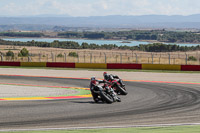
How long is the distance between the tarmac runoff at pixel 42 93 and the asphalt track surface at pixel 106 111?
60.1 inches

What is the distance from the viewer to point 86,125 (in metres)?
12.8

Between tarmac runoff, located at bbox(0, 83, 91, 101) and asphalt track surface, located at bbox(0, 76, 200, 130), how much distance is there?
1.53 metres

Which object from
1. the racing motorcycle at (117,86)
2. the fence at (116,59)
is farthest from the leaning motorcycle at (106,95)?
the fence at (116,59)

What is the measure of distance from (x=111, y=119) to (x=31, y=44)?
120994 millimetres

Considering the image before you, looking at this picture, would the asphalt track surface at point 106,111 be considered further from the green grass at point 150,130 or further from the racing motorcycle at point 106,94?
the green grass at point 150,130

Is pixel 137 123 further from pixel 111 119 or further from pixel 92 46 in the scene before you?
pixel 92 46

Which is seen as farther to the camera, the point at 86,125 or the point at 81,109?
the point at 81,109

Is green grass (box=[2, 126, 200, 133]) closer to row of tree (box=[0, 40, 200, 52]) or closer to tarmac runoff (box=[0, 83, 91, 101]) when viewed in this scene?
tarmac runoff (box=[0, 83, 91, 101])

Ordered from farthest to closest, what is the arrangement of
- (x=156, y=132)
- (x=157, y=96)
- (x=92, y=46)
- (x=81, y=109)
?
1. (x=92, y=46)
2. (x=157, y=96)
3. (x=81, y=109)
4. (x=156, y=132)

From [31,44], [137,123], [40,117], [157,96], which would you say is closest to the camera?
[137,123]

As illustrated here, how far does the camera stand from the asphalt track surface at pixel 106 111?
13234mm

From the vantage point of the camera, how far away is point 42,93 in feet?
72.5

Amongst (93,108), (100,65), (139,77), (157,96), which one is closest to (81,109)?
(93,108)

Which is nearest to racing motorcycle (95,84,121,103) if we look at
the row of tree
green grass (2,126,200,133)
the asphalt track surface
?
the asphalt track surface
